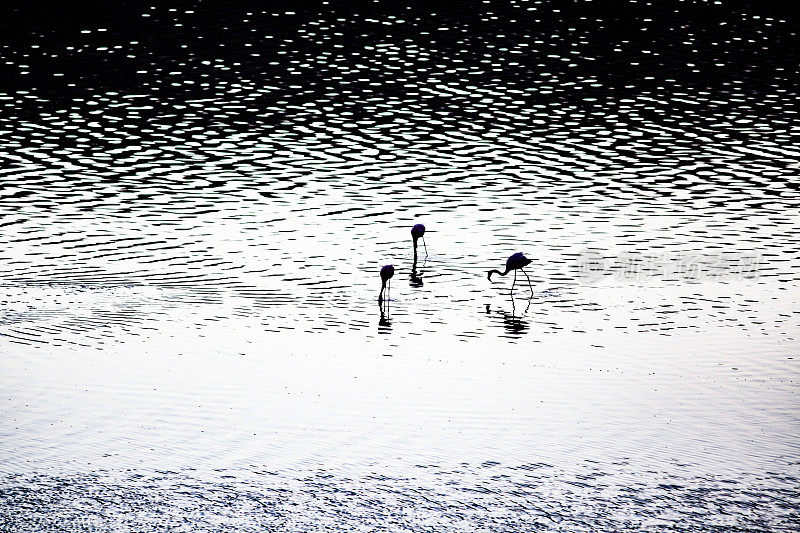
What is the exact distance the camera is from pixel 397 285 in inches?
1216

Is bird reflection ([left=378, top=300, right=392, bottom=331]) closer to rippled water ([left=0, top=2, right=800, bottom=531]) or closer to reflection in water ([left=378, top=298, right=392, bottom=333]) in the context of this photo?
reflection in water ([left=378, top=298, right=392, bottom=333])

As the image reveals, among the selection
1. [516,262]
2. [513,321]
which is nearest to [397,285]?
[516,262]

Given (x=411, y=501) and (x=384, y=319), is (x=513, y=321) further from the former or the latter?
(x=411, y=501)

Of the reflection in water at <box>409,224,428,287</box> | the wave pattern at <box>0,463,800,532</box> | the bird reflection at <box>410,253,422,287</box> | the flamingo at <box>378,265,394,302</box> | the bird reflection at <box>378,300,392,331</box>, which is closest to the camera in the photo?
the wave pattern at <box>0,463,800,532</box>

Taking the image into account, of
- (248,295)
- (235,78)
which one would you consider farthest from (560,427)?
(235,78)

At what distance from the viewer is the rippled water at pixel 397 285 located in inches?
757

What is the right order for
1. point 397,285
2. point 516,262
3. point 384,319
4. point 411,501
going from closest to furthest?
point 411,501 → point 384,319 → point 516,262 → point 397,285

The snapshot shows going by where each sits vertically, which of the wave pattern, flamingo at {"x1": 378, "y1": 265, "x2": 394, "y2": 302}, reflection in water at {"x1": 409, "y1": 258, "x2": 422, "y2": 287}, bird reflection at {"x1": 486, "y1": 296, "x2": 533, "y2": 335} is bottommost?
the wave pattern

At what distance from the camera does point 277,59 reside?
6097 cm

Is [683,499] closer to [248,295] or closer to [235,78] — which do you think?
[248,295]

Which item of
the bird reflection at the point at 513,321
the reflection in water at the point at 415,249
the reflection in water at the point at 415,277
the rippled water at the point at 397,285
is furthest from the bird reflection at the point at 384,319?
the bird reflection at the point at 513,321

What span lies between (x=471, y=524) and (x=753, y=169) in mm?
29273

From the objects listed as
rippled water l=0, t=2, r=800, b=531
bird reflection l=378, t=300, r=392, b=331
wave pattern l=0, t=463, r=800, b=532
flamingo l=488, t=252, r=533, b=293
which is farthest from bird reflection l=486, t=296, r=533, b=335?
wave pattern l=0, t=463, r=800, b=532

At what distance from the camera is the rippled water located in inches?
757
